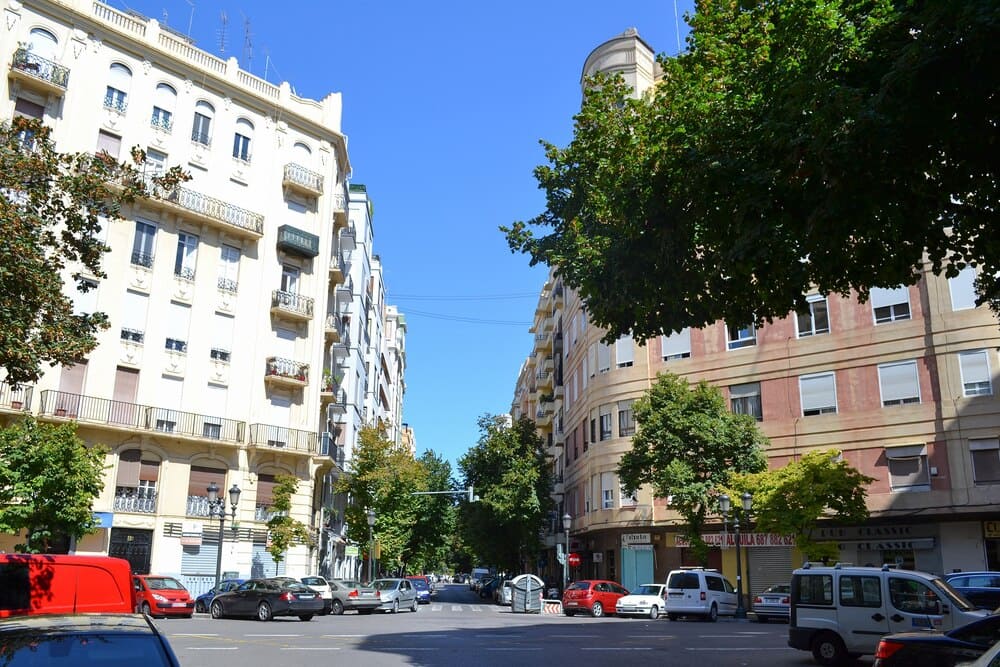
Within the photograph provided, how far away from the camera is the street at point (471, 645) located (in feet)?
47.1

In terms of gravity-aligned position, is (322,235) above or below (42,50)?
below

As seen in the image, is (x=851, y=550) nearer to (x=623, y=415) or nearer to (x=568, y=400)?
(x=623, y=415)

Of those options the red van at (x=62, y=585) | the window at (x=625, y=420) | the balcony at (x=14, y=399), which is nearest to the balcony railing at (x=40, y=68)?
the balcony at (x=14, y=399)

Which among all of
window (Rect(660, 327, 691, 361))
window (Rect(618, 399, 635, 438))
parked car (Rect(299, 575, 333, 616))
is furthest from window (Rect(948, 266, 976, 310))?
parked car (Rect(299, 575, 333, 616))

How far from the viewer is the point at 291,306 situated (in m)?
39.9

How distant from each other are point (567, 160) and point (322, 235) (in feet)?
93.1

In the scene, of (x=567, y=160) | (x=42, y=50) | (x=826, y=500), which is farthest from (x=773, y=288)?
(x=42, y=50)

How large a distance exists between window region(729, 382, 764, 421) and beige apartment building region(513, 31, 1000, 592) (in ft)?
0.22

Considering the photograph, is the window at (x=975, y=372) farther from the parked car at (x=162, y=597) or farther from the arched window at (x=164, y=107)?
the arched window at (x=164, y=107)

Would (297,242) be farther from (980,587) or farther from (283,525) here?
(980,587)

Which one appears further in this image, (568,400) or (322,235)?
(568,400)

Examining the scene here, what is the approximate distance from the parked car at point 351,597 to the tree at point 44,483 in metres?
10.1

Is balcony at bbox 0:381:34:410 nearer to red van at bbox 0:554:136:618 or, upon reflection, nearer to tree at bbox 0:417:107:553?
tree at bbox 0:417:107:553

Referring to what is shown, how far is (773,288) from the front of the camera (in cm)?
1261
